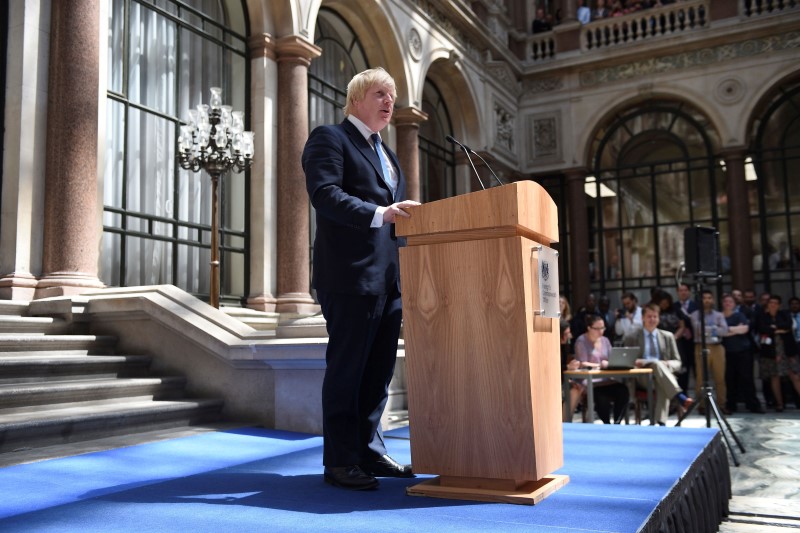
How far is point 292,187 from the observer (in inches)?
373

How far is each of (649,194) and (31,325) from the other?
569 inches

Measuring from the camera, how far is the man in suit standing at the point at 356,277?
281 cm

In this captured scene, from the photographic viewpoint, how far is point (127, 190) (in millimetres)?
8211

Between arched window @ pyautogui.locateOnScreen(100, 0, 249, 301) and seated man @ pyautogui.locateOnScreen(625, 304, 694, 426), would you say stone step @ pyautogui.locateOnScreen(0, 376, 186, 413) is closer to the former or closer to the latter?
arched window @ pyautogui.locateOnScreen(100, 0, 249, 301)

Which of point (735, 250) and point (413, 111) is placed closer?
point (413, 111)

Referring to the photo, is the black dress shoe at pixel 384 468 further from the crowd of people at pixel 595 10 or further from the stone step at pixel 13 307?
the crowd of people at pixel 595 10

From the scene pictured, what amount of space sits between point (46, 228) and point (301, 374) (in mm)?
3051

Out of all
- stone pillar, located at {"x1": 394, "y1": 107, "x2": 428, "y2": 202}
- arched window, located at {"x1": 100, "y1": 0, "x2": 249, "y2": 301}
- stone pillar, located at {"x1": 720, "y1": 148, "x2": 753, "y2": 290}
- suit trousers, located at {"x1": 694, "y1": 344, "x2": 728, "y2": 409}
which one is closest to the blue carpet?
arched window, located at {"x1": 100, "y1": 0, "x2": 249, "y2": 301}

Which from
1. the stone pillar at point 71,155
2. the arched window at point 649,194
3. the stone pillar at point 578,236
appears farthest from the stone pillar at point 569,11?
the stone pillar at point 71,155

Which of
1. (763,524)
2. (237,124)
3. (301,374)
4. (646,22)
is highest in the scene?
(646,22)

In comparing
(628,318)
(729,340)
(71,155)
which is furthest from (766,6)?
(71,155)

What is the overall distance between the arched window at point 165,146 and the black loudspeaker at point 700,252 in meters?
5.39

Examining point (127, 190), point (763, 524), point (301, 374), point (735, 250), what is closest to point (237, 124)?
point (127, 190)

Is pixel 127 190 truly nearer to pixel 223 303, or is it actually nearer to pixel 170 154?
pixel 170 154
